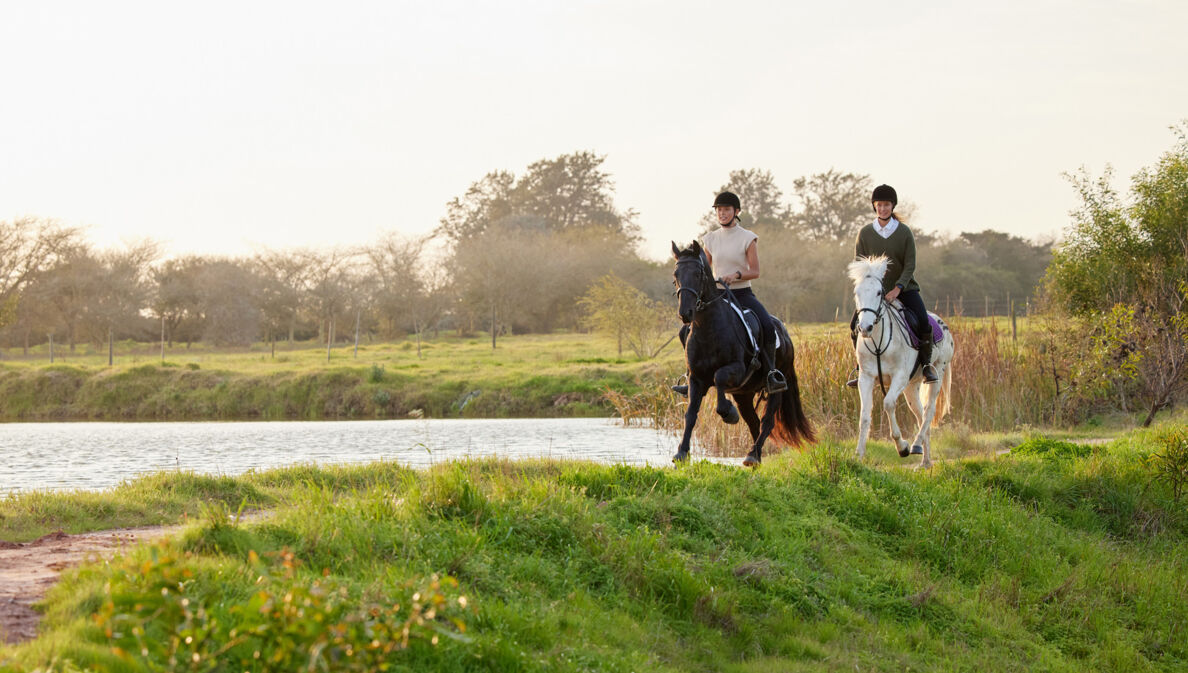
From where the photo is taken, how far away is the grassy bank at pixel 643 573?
4043mm

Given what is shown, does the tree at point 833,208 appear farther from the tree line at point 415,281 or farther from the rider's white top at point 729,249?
the rider's white top at point 729,249

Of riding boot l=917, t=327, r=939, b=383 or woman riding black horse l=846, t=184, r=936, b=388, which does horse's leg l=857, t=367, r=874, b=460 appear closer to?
woman riding black horse l=846, t=184, r=936, b=388

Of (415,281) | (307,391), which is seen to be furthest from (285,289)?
(307,391)

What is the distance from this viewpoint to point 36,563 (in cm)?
583

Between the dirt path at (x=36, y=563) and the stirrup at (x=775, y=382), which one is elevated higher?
the stirrup at (x=775, y=382)

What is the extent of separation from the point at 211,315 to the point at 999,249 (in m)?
51.4

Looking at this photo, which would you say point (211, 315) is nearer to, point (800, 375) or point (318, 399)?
point (318, 399)

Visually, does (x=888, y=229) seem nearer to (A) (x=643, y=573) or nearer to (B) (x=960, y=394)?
(A) (x=643, y=573)

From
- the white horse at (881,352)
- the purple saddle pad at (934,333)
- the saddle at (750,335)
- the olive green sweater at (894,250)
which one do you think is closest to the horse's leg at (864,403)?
the white horse at (881,352)

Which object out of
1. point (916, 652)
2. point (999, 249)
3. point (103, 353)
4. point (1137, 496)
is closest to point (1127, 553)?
point (1137, 496)

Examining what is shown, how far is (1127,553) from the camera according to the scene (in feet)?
31.3

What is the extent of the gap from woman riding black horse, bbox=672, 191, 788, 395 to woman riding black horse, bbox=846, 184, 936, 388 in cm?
128

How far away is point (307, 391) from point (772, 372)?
2200cm

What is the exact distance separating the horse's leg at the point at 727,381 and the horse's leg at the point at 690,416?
259mm
